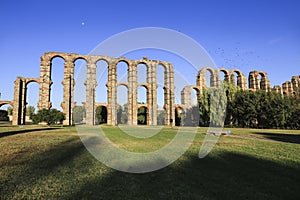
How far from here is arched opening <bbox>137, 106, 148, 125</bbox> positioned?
4472 centimetres

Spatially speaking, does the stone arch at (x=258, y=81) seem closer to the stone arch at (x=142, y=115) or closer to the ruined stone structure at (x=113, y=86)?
the ruined stone structure at (x=113, y=86)

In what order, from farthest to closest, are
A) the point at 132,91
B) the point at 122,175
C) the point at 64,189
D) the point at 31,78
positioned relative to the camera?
the point at 132,91 → the point at 31,78 → the point at 122,175 → the point at 64,189

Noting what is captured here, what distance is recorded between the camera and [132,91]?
140 feet

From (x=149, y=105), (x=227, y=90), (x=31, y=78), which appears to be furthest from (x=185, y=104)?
(x=31, y=78)

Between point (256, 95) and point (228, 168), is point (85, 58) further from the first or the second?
point (228, 168)

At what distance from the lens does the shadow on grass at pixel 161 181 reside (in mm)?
3814

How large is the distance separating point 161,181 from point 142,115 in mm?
40579

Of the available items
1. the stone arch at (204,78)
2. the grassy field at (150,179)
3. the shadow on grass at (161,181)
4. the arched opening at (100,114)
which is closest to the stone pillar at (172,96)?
the stone arch at (204,78)

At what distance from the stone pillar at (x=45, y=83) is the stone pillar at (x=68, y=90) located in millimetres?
2505

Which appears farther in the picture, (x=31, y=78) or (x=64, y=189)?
(x=31, y=78)

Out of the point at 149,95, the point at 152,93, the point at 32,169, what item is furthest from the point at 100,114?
the point at 32,169

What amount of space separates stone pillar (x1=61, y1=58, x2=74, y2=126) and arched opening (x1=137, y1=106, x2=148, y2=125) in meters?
13.6

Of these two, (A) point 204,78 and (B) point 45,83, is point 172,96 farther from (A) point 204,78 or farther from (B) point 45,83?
Answer: (B) point 45,83

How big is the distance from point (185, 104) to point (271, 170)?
126 ft
